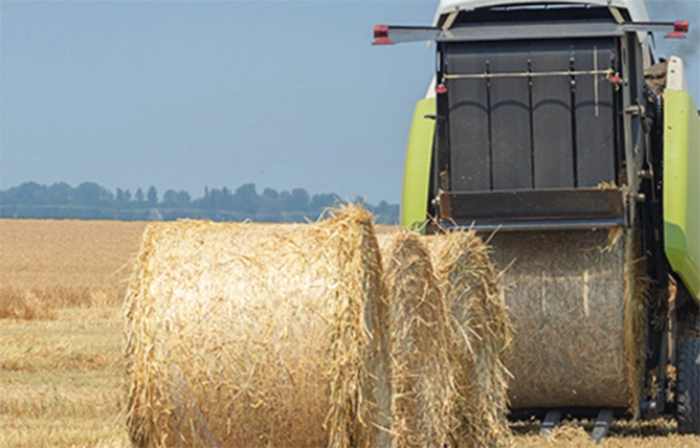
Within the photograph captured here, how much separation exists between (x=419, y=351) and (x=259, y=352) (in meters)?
1.58

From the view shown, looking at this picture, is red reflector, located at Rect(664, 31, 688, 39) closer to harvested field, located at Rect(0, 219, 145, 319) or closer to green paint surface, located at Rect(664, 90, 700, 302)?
green paint surface, located at Rect(664, 90, 700, 302)

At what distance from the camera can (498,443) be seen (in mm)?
7199

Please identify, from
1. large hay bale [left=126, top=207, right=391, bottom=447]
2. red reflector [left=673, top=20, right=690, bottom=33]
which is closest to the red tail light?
red reflector [left=673, top=20, right=690, bottom=33]

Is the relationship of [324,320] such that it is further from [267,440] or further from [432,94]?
[432,94]

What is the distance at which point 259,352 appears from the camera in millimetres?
5340

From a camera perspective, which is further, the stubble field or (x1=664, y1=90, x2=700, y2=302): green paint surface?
(x1=664, y1=90, x2=700, y2=302): green paint surface

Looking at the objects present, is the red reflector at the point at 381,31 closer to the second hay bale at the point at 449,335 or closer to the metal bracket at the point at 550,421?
the second hay bale at the point at 449,335

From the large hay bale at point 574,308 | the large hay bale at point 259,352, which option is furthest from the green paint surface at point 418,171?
the large hay bale at point 259,352

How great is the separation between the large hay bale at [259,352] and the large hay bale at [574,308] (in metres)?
2.53

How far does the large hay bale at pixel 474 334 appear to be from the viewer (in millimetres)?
6930

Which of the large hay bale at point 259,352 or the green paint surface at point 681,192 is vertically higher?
the green paint surface at point 681,192

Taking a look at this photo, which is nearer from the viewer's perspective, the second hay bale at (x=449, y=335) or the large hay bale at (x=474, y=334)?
the second hay bale at (x=449, y=335)

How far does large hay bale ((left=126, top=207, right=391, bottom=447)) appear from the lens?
17.5 ft

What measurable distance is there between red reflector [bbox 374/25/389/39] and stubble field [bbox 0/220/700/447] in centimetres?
178
